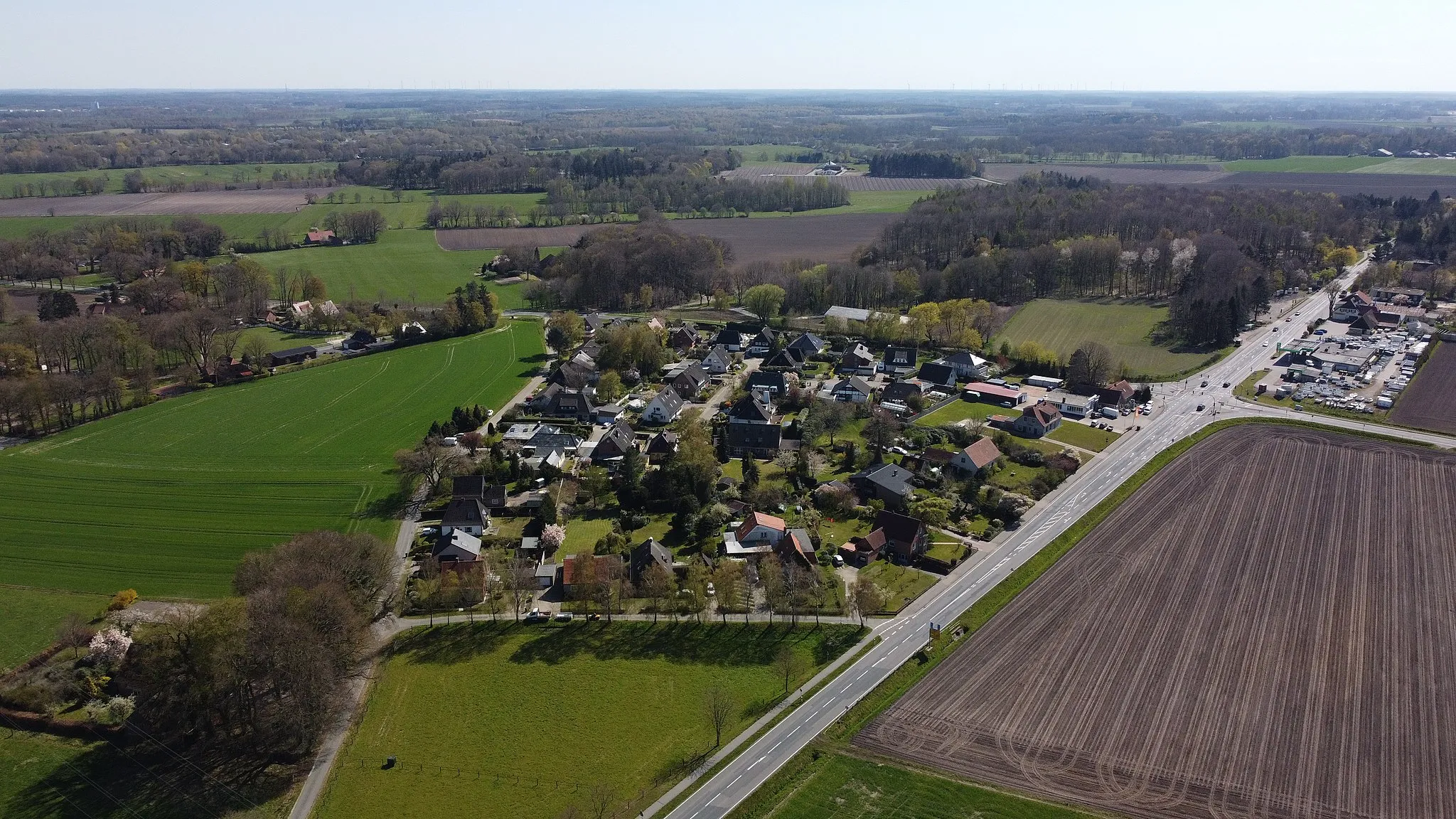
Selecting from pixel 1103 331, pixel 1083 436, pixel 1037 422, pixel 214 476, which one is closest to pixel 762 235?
pixel 1103 331

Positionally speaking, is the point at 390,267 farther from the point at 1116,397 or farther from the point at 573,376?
the point at 1116,397

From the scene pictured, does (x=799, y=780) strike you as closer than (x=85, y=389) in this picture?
Yes

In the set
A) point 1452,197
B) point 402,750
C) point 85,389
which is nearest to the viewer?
point 402,750

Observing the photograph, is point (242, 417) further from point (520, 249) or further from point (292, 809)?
point (520, 249)

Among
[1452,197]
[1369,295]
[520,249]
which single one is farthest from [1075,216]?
[520,249]

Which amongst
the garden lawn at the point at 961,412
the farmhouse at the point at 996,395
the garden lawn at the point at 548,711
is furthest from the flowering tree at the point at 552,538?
the farmhouse at the point at 996,395

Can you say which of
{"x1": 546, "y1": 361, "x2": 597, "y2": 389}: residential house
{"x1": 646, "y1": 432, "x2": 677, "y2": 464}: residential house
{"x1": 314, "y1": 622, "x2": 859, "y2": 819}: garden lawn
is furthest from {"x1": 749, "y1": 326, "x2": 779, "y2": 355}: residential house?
{"x1": 314, "y1": 622, "x2": 859, "y2": 819}: garden lawn
